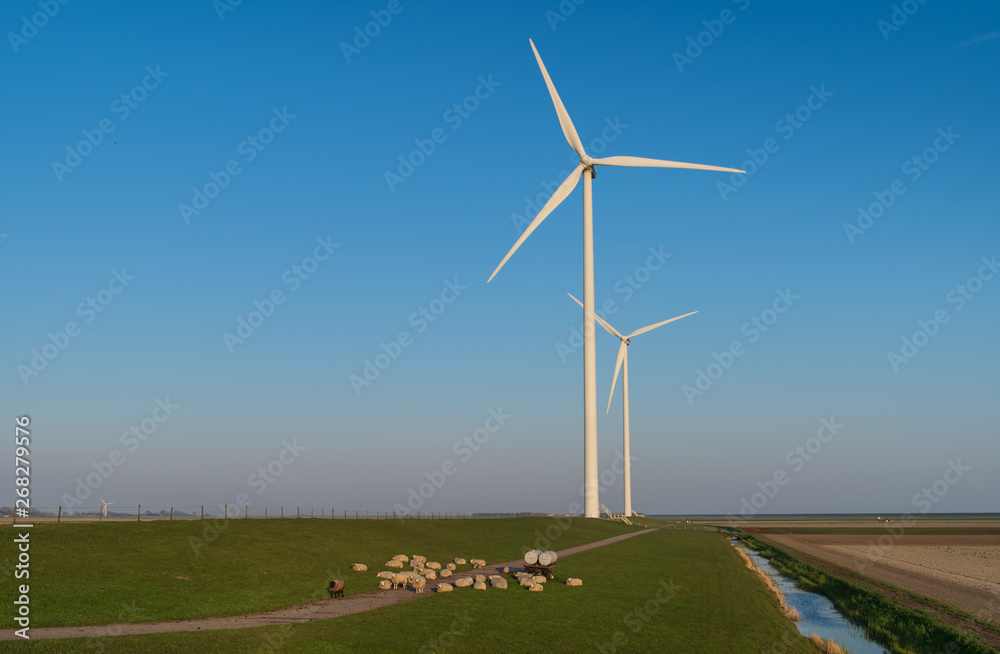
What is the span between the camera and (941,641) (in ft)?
127

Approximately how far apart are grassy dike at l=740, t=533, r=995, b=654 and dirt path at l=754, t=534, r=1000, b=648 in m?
1.16

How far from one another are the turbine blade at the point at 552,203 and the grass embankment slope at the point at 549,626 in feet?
142

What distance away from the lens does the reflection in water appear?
41781 millimetres

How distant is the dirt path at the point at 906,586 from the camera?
137ft

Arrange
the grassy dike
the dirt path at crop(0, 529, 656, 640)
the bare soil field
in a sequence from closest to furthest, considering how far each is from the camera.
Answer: the dirt path at crop(0, 529, 656, 640) → the grassy dike → the bare soil field

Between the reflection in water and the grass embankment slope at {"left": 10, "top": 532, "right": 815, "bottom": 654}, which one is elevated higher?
the grass embankment slope at {"left": 10, "top": 532, "right": 815, "bottom": 654}

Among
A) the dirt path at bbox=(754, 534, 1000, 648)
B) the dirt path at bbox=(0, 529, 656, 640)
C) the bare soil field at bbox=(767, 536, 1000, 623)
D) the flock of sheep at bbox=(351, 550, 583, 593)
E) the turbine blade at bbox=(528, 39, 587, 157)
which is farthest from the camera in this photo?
the turbine blade at bbox=(528, 39, 587, 157)

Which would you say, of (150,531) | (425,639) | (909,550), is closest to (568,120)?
(150,531)

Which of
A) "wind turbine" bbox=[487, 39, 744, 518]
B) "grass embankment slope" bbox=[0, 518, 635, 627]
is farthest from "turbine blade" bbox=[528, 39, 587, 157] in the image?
"grass embankment slope" bbox=[0, 518, 635, 627]

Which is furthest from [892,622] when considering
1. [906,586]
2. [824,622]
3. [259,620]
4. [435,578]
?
[259,620]

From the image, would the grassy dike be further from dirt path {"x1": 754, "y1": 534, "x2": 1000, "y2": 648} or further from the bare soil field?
the bare soil field

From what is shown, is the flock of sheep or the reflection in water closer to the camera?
the reflection in water

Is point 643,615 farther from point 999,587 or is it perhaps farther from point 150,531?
point 999,587

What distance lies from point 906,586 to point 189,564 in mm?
57496
